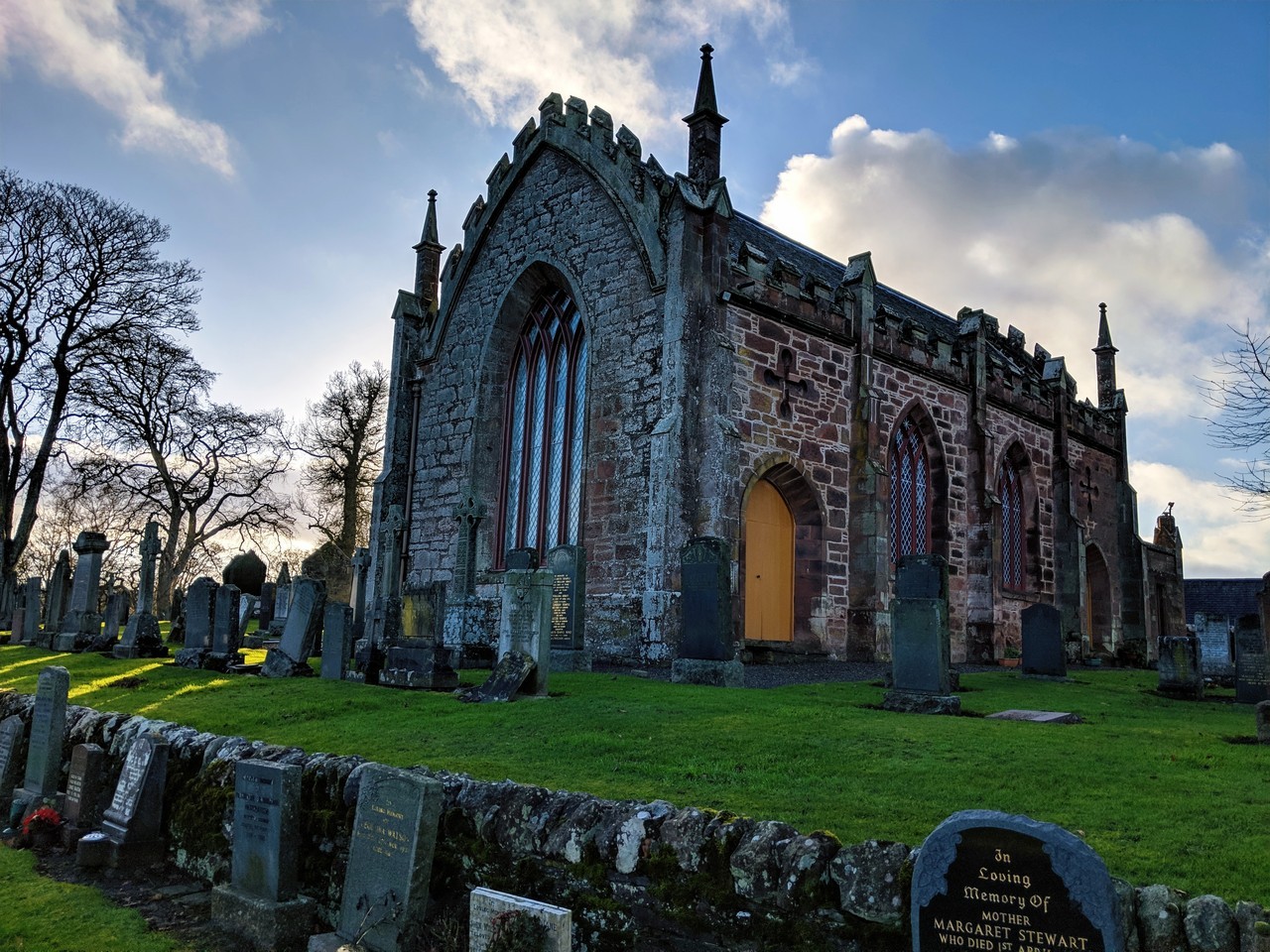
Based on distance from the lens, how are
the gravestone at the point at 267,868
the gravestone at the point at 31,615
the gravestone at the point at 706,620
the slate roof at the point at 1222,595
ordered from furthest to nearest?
the slate roof at the point at 1222,595 < the gravestone at the point at 31,615 < the gravestone at the point at 706,620 < the gravestone at the point at 267,868

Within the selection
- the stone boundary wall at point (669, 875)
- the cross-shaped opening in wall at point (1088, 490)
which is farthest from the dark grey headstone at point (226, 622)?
the cross-shaped opening in wall at point (1088, 490)

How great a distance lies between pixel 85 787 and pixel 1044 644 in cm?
1441

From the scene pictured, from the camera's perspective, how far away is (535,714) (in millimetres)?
9172

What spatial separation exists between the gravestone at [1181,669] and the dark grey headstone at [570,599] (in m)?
9.32

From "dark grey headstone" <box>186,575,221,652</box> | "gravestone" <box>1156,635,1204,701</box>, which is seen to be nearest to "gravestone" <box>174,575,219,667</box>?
"dark grey headstone" <box>186,575,221,652</box>

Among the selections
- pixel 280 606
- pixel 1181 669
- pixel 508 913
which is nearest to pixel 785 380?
pixel 1181 669

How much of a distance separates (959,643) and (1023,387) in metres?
7.78

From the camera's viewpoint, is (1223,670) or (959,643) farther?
(959,643)

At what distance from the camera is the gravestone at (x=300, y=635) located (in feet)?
44.4

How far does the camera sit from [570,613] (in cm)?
1404

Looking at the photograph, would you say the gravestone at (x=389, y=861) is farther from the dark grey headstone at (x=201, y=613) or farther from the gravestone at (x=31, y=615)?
the gravestone at (x=31, y=615)

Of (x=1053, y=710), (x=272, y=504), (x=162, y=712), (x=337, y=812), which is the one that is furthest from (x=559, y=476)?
(x=272, y=504)

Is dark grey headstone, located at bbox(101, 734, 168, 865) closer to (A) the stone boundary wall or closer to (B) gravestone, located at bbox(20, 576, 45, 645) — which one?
(A) the stone boundary wall

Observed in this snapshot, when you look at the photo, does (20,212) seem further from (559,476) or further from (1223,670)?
(1223,670)
